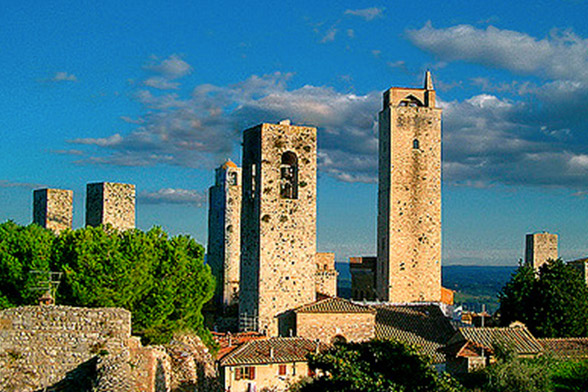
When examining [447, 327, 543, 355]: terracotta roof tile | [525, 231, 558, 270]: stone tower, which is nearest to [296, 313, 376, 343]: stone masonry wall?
[447, 327, 543, 355]: terracotta roof tile

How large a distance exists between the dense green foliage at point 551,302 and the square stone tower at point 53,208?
20.4 metres

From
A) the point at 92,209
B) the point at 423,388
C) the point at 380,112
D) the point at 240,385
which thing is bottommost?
the point at 240,385

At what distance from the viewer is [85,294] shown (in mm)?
19297

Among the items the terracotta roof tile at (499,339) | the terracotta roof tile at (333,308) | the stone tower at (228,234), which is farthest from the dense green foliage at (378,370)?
the stone tower at (228,234)

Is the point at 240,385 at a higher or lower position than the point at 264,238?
lower

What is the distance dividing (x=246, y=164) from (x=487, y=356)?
13.4 m

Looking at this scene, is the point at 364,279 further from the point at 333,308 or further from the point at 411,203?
the point at 333,308

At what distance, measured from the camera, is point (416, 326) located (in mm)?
32688

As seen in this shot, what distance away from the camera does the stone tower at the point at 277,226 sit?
103 ft

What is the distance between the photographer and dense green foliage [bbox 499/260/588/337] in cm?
3216

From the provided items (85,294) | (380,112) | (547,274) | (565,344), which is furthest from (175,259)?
(380,112)

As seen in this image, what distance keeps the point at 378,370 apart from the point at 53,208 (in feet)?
56.5

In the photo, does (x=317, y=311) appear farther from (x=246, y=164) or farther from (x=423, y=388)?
(x=423, y=388)

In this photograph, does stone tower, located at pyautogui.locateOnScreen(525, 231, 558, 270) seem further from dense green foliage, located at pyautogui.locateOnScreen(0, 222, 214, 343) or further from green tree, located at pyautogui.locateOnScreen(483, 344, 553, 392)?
dense green foliage, located at pyautogui.locateOnScreen(0, 222, 214, 343)
